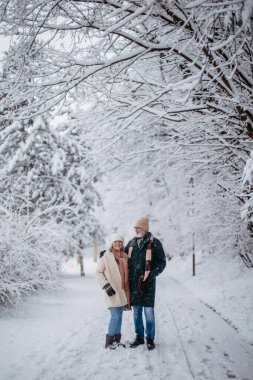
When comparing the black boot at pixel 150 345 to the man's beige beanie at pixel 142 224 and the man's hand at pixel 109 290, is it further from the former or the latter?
the man's beige beanie at pixel 142 224

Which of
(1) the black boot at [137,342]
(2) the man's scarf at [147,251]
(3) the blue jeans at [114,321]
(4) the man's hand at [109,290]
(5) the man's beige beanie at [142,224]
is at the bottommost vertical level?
(1) the black boot at [137,342]

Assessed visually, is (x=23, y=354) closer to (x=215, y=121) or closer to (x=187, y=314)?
(x=187, y=314)

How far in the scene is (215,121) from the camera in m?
6.09

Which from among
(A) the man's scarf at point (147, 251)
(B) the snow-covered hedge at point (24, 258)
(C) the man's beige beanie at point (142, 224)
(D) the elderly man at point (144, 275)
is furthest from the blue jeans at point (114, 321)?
(B) the snow-covered hedge at point (24, 258)

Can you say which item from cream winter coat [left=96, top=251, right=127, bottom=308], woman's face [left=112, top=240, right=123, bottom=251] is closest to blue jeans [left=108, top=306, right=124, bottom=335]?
cream winter coat [left=96, top=251, right=127, bottom=308]

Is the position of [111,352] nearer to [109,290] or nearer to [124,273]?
[109,290]

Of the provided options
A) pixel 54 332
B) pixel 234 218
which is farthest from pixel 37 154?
pixel 54 332

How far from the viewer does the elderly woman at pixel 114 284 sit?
17.6ft

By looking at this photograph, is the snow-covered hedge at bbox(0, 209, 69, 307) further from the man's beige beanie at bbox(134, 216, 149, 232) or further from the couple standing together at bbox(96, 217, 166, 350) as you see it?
the man's beige beanie at bbox(134, 216, 149, 232)

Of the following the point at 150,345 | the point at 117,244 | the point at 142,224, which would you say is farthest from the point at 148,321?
the point at 142,224

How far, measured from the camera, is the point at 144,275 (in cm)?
545

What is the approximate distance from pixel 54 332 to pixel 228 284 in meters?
7.60

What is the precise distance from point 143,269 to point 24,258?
4.39 meters

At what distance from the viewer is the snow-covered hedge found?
8.00 metres
